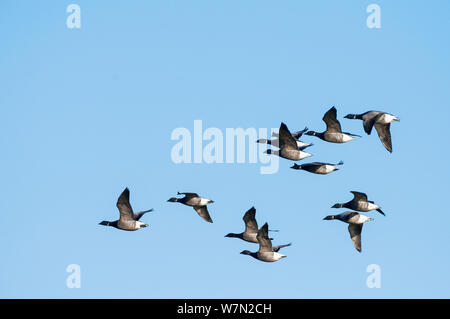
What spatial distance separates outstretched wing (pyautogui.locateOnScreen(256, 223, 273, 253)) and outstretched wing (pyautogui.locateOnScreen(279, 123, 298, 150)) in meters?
4.40

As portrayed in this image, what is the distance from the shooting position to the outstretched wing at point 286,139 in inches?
2606

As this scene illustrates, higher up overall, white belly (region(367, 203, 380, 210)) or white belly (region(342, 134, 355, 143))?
white belly (region(342, 134, 355, 143))

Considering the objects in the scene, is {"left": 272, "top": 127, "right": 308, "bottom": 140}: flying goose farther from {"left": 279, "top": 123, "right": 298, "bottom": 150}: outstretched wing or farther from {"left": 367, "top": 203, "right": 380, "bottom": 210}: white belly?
{"left": 367, "top": 203, "right": 380, "bottom": 210}: white belly

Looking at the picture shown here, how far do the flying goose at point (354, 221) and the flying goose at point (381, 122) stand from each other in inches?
200

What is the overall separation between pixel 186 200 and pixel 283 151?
716cm

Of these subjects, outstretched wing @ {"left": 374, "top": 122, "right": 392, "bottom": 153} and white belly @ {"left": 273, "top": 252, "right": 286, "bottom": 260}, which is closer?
outstretched wing @ {"left": 374, "top": 122, "right": 392, "bottom": 153}

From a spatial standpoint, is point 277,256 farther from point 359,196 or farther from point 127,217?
point 127,217

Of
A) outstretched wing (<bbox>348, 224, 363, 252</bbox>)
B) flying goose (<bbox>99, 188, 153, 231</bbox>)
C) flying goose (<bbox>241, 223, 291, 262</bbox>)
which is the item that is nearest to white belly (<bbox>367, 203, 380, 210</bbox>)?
outstretched wing (<bbox>348, 224, 363, 252</bbox>)

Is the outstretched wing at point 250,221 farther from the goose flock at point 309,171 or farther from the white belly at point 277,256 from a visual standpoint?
the white belly at point 277,256

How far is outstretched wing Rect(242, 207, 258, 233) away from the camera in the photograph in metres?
68.8
